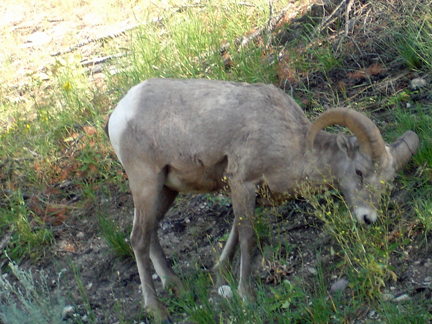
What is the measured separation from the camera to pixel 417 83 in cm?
560

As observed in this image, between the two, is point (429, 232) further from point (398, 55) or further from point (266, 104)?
point (398, 55)

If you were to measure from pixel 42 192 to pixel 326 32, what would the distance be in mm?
3884

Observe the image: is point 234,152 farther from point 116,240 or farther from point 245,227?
point 116,240

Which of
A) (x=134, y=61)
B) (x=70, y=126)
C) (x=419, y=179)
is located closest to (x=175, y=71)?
(x=134, y=61)

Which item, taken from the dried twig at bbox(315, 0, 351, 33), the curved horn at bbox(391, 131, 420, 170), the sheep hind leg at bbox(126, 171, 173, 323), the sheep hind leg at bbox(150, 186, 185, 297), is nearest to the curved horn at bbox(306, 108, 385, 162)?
the curved horn at bbox(391, 131, 420, 170)

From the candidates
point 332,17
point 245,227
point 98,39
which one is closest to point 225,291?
point 245,227

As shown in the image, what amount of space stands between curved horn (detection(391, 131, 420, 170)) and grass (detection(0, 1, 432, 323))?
41 cm

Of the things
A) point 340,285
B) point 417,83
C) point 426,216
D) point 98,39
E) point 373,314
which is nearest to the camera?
point 373,314

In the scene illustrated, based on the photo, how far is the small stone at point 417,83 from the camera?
556cm

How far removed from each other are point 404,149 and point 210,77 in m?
3.01

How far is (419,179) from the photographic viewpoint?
4.46 m

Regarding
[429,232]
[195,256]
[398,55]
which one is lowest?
[195,256]

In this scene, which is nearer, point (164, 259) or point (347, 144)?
point (347, 144)

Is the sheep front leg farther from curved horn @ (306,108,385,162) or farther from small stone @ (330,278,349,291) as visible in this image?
curved horn @ (306,108,385,162)
